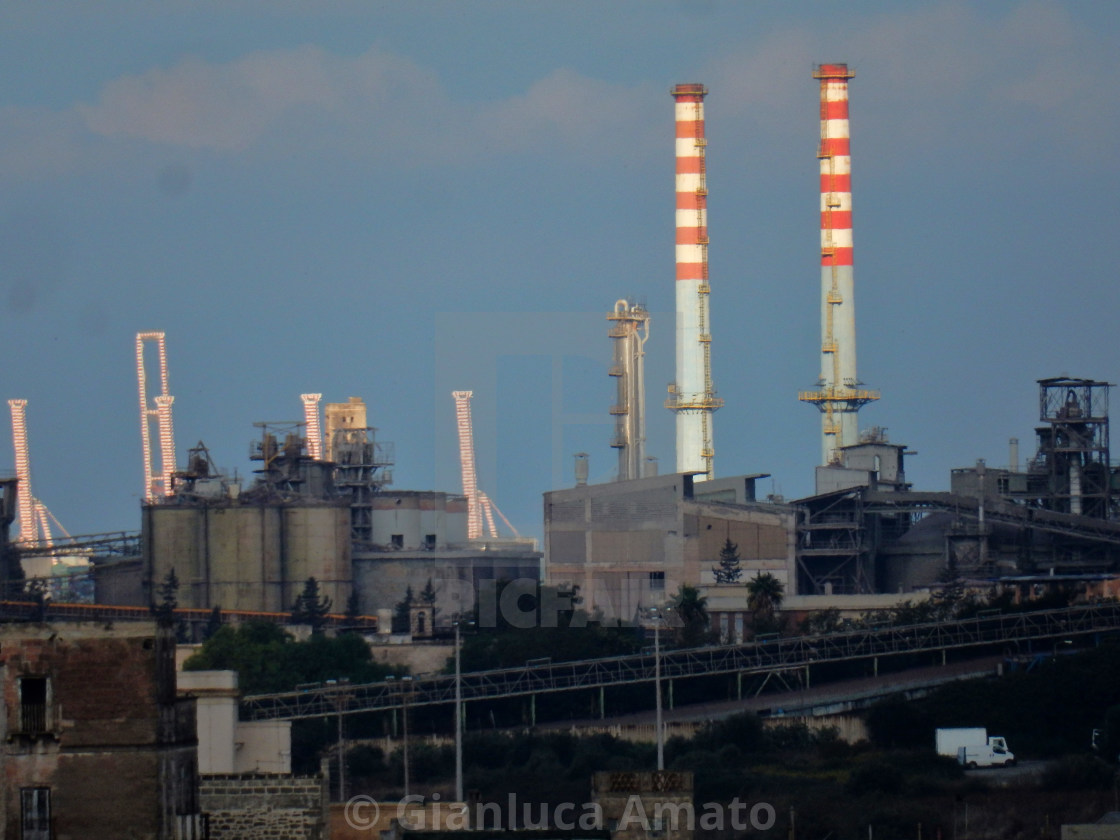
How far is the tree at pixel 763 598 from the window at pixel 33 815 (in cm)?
6414

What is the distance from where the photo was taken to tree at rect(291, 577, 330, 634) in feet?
318

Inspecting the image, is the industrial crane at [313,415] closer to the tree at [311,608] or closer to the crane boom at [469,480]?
the crane boom at [469,480]

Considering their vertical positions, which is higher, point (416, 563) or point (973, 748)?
point (416, 563)

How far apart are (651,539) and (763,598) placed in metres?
8.01

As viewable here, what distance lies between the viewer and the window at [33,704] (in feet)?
60.0

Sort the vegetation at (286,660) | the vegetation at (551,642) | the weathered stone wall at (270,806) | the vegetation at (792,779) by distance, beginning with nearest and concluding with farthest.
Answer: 1. the weathered stone wall at (270,806)
2. the vegetation at (792,779)
3. the vegetation at (551,642)
4. the vegetation at (286,660)

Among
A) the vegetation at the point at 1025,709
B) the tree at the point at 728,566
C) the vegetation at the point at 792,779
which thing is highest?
the tree at the point at 728,566

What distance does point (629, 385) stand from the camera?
10381 centimetres

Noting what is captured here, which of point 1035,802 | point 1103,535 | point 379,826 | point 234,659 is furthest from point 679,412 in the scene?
point 379,826

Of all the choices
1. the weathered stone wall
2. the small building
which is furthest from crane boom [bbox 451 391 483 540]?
the weathered stone wall

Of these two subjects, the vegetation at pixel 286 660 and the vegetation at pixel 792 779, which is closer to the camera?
the vegetation at pixel 792 779

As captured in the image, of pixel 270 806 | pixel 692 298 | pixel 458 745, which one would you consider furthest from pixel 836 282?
pixel 270 806

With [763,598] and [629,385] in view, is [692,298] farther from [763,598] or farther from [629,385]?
[763,598]

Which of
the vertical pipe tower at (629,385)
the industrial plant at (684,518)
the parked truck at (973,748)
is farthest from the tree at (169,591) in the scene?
the parked truck at (973,748)
